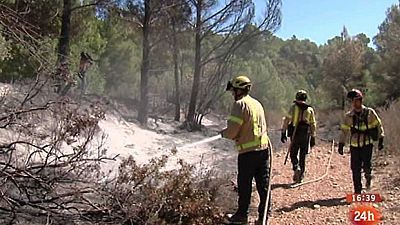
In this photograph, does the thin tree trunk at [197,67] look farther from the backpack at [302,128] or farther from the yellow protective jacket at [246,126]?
the yellow protective jacket at [246,126]

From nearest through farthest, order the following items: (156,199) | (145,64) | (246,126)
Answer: (246,126) → (156,199) → (145,64)

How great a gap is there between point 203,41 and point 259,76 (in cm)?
1412

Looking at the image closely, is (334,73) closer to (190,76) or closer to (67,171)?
(190,76)

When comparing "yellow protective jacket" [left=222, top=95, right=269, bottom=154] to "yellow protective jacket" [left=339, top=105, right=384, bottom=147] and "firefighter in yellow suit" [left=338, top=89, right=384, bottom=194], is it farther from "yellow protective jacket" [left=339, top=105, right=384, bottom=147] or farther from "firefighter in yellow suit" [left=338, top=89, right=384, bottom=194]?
"yellow protective jacket" [left=339, top=105, right=384, bottom=147]

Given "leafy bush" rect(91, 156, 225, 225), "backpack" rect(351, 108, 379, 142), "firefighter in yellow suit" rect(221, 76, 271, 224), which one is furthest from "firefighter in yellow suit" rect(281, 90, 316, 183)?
"firefighter in yellow suit" rect(221, 76, 271, 224)

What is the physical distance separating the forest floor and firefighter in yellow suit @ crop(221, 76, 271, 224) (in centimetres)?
101

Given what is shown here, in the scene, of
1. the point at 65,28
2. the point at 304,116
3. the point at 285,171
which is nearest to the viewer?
the point at 304,116

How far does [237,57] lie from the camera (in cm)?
2695

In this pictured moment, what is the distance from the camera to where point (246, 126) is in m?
6.28

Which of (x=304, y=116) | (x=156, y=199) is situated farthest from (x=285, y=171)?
(x=156, y=199)

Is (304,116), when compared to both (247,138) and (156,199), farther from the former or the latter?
(156,199)

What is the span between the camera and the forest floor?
7629 mm

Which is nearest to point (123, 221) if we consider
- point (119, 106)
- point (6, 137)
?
point (6, 137)

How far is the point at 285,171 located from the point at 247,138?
5985mm
